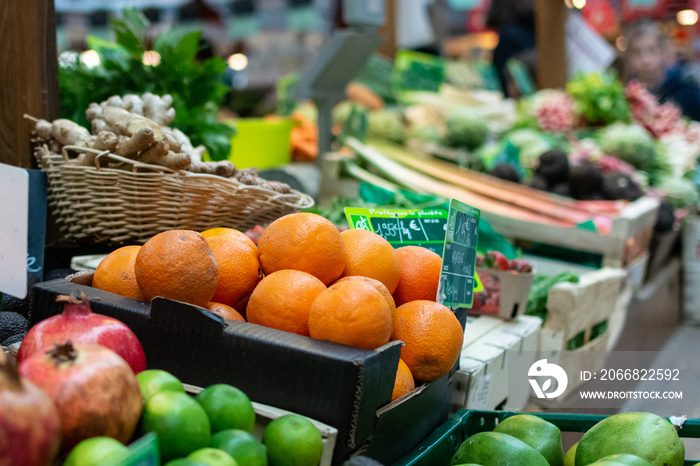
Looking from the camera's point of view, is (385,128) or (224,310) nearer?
(224,310)

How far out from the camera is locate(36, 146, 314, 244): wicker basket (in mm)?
1676

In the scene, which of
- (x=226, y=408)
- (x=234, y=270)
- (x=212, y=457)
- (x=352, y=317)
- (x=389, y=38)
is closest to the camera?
(x=212, y=457)

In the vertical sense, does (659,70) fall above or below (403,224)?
above

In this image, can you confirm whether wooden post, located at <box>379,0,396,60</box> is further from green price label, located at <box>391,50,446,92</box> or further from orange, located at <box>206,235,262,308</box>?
orange, located at <box>206,235,262,308</box>

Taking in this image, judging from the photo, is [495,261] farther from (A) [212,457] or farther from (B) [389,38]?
(B) [389,38]

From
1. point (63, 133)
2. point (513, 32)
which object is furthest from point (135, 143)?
point (513, 32)

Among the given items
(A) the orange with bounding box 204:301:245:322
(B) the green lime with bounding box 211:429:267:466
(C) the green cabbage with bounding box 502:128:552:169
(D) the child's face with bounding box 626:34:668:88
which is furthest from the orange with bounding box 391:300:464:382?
(D) the child's face with bounding box 626:34:668:88

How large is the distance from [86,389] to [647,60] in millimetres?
6151

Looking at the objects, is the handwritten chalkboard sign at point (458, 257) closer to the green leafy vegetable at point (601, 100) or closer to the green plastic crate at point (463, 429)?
the green plastic crate at point (463, 429)

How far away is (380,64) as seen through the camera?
17.1ft

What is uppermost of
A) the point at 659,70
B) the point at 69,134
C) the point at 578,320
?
the point at 659,70

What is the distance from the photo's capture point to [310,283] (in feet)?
3.68

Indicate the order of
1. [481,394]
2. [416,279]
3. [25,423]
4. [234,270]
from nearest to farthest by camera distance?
1. [25,423]
2. [234,270]
3. [416,279]
4. [481,394]

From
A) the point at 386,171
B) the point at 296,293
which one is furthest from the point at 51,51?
the point at 386,171
